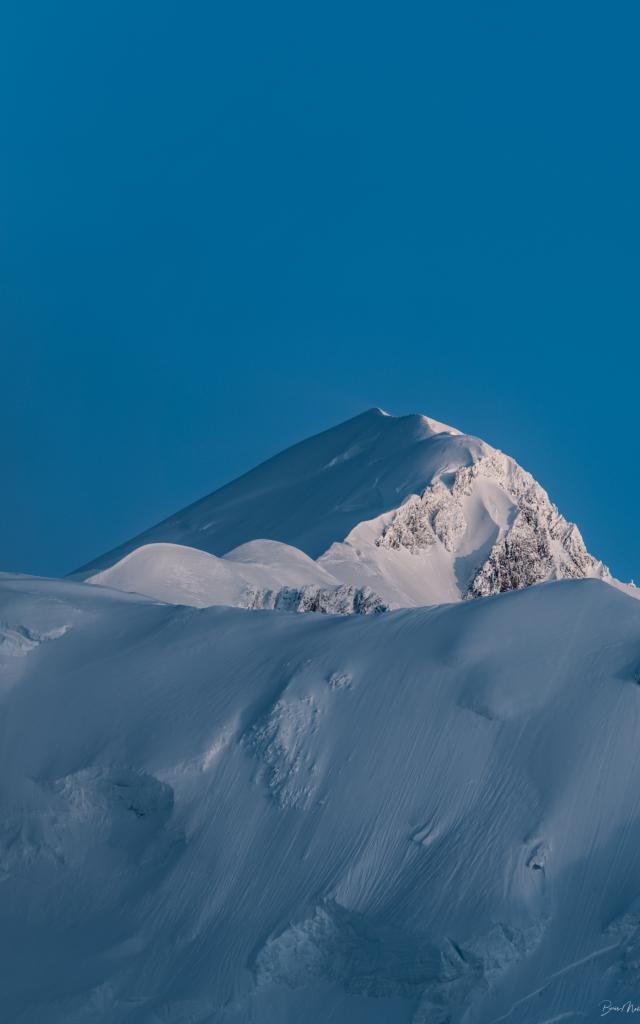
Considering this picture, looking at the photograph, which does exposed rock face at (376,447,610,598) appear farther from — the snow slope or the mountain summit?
the snow slope

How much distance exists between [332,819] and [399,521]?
2675 cm

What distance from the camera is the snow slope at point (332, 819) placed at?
1252 centimetres

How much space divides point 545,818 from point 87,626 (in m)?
8.02

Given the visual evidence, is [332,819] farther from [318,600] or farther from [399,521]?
[399,521]

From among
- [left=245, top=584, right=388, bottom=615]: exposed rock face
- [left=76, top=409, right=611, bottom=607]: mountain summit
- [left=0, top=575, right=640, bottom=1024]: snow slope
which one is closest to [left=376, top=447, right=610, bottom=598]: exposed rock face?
[left=76, top=409, right=611, bottom=607]: mountain summit

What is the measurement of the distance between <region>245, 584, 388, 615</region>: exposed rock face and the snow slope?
10410mm

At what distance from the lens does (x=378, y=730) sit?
1507 centimetres

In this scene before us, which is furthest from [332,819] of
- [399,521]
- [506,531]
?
[506,531]

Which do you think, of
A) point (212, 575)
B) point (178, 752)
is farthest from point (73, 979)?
point (212, 575)

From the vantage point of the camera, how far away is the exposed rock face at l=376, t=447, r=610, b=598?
41.0 meters

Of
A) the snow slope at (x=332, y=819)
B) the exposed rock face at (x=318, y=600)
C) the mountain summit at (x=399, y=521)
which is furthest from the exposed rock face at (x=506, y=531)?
the snow slope at (x=332, y=819)

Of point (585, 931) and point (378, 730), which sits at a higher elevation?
point (378, 730)

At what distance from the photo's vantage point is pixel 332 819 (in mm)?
14266

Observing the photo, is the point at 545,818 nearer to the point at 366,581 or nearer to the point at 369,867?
the point at 369,867
